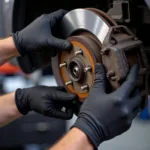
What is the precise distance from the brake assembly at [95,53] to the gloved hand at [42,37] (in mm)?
26

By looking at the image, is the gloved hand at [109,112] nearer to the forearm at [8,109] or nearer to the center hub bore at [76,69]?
the center hub bore at [76,69]

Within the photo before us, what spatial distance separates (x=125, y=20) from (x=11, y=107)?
0.47 meters

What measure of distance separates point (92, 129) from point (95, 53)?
0.65ft

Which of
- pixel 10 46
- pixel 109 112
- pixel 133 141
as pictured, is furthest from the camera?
pixel 133 141

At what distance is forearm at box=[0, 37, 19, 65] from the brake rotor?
17 centimetres

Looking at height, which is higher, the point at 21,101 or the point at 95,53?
the point at 95,53

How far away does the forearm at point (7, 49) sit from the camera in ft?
4.18

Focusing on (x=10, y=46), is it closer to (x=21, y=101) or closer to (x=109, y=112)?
(x=21, y=101)

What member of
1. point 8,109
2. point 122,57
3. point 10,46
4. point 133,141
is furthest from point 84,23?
point 133,141

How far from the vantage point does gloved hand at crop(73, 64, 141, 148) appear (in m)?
0.94

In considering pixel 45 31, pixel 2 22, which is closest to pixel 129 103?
pixel 45 31

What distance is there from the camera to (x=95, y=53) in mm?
1037

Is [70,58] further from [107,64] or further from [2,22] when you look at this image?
[2,22]

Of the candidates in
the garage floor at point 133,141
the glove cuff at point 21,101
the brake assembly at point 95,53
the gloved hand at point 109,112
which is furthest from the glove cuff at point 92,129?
the garage floor at point 133,141
